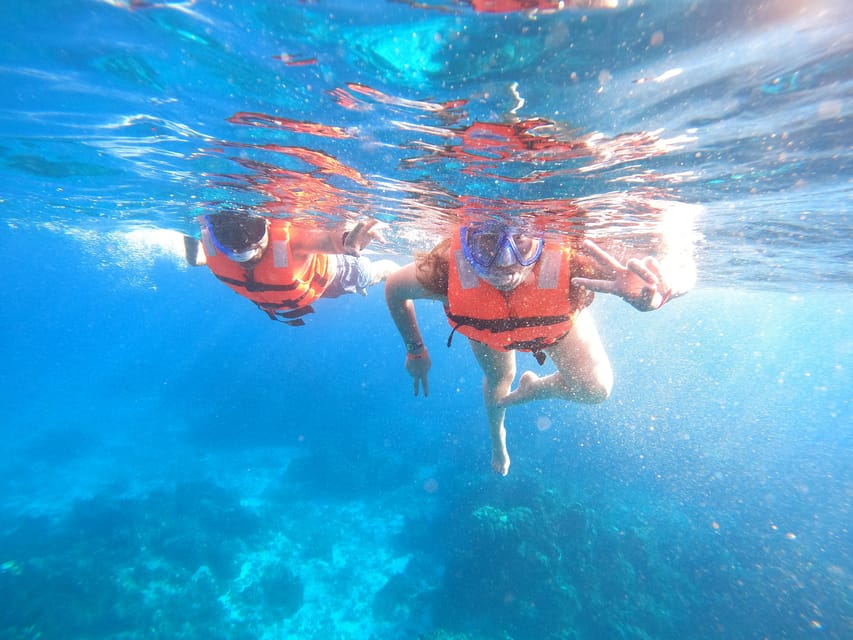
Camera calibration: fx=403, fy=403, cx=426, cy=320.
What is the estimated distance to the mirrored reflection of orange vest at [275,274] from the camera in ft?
21.7

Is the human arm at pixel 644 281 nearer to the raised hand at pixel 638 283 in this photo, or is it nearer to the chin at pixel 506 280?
the raised hand at pixel 638 283

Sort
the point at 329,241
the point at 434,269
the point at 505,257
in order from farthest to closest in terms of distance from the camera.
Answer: the point at 329,241 < the point at 434,269 < the point at 505,257

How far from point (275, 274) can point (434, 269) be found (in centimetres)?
305

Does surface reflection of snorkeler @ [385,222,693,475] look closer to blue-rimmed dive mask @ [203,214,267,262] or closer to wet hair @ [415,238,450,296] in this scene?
wet hair @ [415,238,450,296]

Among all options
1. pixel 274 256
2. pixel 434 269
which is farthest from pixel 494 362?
pixel 274 256

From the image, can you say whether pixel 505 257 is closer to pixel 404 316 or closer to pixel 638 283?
pixel 638 283

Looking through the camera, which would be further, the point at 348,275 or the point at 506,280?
the point at 348,275

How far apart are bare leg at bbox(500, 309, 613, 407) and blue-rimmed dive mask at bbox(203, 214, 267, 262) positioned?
4754 mm

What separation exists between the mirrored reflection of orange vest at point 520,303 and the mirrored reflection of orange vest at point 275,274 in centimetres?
311

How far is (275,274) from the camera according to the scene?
6.66 metres

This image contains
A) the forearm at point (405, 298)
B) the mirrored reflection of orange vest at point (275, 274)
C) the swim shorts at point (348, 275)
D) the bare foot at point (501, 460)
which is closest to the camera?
the forearm at point (405, 298)

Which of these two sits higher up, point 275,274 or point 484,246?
point 484,246

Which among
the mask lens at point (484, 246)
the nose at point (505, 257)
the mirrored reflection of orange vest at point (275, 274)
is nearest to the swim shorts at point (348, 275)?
the mirrored reflection of orange vest at point (275, 274)

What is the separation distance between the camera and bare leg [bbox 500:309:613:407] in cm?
583
